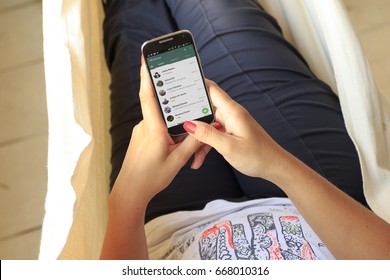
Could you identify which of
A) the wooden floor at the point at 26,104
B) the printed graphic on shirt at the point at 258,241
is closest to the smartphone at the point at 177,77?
the printed graphic on shirt at the point at 258,241

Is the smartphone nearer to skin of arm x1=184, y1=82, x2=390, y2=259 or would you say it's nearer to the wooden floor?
skin of arm x1=184, y1=82, x2=390, y2=259

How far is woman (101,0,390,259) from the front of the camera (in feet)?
1.86

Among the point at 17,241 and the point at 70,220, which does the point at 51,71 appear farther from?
the point at 17,241

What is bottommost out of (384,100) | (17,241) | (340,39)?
Answer: (17,241)

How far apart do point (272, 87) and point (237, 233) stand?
26 cm

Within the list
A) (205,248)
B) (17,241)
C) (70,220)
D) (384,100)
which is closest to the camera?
(70,220)

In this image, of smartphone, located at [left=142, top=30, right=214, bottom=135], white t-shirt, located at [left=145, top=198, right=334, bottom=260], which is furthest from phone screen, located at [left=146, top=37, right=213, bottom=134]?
white t-shirt, located at [left=145, top=198, right=334, bottom=260]

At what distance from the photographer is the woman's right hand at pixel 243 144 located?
0.55m

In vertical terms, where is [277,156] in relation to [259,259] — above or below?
above

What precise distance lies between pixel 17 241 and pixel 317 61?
0.76 metres

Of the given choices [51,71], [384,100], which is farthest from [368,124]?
[51,71]

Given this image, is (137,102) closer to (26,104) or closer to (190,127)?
(190,127)

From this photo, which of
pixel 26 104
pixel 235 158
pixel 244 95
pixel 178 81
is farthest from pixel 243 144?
pixel 26 104

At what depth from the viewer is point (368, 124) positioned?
28.3 inches
